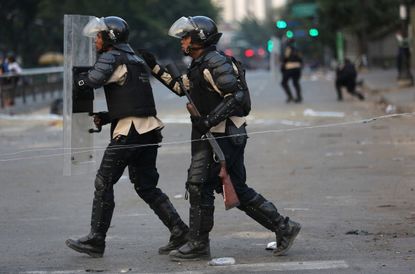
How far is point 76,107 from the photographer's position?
703cm

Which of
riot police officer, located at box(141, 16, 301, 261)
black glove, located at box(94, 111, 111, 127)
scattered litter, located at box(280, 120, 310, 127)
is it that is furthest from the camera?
scattered litter, located at box(280, 120, 310, 127)

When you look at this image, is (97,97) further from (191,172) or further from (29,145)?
(29,145)

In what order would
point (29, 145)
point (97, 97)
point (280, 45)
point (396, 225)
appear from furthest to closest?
point (280, 45) < point (29, 145) < point (396, 225) < point (97, 97)

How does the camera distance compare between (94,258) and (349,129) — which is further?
(349,129)

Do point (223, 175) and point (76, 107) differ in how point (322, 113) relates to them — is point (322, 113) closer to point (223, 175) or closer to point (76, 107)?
point (76, 107)

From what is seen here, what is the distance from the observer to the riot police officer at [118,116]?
6.83m

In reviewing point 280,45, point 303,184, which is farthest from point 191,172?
point 280,45

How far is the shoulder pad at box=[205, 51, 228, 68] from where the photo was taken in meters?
6.51

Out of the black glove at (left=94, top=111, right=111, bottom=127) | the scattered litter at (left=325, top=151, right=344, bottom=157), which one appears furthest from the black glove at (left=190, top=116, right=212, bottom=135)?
the scattered litter at (left=325, top=151, right=344, bottom=157)

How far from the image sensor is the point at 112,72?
6742 mm

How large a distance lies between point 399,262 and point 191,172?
5.39 feet

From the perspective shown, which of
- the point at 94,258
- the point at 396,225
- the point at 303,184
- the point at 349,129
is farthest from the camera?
the point at 349,129

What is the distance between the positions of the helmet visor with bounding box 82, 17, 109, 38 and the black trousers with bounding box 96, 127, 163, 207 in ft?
2.59

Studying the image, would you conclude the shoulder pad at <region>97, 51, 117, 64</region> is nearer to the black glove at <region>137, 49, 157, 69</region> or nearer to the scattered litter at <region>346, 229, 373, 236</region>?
the black glove at <region>137, 49, 157, 69</region>
